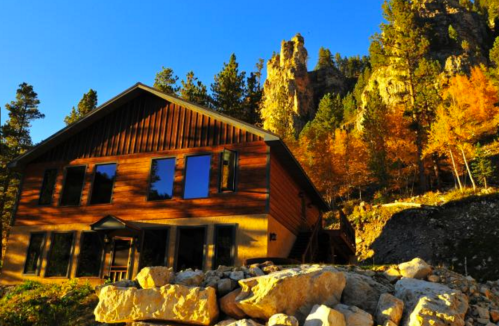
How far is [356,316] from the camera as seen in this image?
8164mm

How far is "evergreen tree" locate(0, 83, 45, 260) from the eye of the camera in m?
31.5

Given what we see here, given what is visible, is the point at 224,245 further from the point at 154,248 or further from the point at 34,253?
the point at 34,253

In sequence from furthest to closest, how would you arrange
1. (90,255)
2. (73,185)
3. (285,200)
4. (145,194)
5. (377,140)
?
(377,140)
(73,185)
(285,200)
(145,194)
(90,255)

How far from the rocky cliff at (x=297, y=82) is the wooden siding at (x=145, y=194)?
82221 millimetres

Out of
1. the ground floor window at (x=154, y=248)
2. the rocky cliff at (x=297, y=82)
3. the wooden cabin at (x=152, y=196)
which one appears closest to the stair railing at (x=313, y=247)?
the wooden cabin at (x=152, y=196)

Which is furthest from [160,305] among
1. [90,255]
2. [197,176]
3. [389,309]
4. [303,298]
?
[90,255]

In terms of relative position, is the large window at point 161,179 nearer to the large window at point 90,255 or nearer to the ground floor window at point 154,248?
the ground floor window at point 154,248

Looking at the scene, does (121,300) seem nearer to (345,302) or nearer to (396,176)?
(345,302)

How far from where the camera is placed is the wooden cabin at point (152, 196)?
16469 mm

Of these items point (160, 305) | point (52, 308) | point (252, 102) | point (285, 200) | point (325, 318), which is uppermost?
point (252, 102)

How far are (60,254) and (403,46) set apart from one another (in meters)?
42.2

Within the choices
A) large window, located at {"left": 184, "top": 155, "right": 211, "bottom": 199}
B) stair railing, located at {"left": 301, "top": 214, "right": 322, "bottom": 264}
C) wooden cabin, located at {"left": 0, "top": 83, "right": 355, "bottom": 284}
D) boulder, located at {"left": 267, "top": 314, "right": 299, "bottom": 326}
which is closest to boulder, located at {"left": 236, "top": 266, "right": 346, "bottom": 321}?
boulder, located at {"left": 267, "top": 314, "right": 299, "bottom": 326}

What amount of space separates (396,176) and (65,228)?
37719mm

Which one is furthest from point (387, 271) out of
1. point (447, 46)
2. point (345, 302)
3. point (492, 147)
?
point (447, 46)
